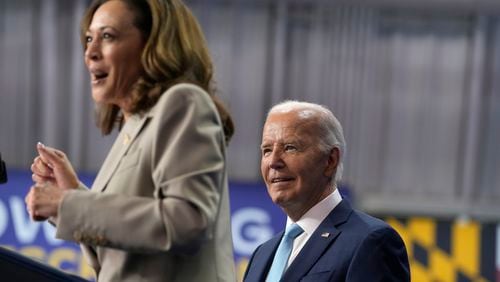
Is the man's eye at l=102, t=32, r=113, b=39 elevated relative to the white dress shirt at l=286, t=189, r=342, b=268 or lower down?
elevated

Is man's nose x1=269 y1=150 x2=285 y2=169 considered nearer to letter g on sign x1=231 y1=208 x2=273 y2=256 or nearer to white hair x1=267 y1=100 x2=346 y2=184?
white hair x1=267 y1=100 x2=346 y2=184

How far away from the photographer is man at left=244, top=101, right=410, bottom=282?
109 inches

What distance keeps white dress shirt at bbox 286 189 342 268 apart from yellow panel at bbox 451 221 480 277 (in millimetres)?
4631

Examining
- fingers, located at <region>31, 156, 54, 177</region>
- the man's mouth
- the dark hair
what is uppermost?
the dark hair

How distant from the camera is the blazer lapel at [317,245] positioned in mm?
2840

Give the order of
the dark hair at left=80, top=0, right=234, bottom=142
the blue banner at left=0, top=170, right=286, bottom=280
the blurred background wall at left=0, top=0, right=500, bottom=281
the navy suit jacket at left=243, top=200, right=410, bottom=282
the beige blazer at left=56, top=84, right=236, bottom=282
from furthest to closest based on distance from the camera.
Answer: the blurred background wall at left=0, top=0, right=500, bottom=281 → the blue banner at left=0, top=170, right=286, bottom=280 → the navy suit jacket at left=243, top=200, right=410, bottom=282 → the dark hair at left=80, top=0, right=234, bottom=142 → the beige blazer at left=56, top=84, right=236, bottom=282

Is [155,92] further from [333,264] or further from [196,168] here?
[333,264]

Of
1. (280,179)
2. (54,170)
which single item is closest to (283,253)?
(280,179)

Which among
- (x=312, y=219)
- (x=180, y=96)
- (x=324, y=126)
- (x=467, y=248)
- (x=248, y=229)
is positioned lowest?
(x=467, y=248)

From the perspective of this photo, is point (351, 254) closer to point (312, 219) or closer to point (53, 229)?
point (312, 219)

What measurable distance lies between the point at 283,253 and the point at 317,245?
Result: 129 mm

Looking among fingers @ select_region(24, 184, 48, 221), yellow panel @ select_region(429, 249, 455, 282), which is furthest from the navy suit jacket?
yellow panel @ select_region(429, 249, 455, 282)

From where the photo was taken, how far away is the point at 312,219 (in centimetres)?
300

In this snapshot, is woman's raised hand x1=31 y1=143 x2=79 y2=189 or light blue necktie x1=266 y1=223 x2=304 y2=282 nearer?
woman's raised hand x1=31 y1=143 x2=79 y2=189
